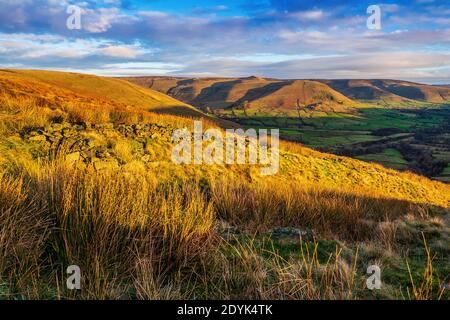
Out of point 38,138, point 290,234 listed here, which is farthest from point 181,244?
point 38,138

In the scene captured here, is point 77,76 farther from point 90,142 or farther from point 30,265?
point 30,265

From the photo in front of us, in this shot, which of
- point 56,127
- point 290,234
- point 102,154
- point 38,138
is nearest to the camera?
point 290,234

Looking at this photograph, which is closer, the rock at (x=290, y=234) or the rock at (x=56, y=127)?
the rock at (x=290, y=234)

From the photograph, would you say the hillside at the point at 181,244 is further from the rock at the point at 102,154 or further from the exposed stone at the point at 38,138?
the exposed stone at the point at 38,138

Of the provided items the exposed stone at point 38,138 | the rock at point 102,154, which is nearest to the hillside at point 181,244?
the rock at point 102,154

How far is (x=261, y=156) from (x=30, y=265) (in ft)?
53.5

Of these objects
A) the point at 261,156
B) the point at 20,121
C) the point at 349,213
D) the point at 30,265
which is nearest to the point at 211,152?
the point at 261,156

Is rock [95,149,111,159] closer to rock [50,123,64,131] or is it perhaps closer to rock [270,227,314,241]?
rock [50,123,64,131]

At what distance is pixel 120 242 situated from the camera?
4590 mm

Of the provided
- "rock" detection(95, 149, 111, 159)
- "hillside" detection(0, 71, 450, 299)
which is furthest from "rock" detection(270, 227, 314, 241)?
"rock" detection(95, 149, 111, 159)

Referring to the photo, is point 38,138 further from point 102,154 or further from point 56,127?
point 102,154

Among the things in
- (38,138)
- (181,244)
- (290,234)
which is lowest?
(290,234)

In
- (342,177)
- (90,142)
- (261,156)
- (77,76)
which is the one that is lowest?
(342,177)

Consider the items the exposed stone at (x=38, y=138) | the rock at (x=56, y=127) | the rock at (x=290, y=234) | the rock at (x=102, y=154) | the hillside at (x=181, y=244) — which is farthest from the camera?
the rock at (x=56, y=127)
